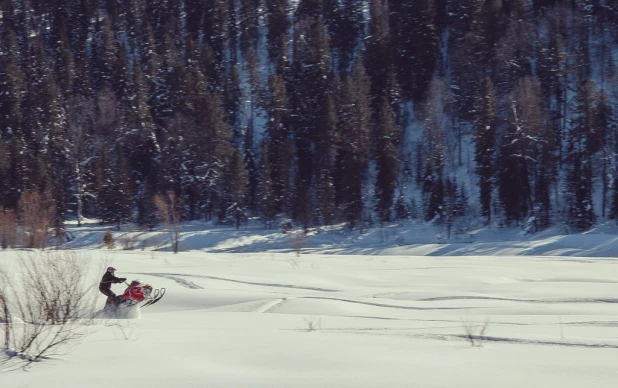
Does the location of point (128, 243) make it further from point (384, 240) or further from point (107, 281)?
point (107, 281)

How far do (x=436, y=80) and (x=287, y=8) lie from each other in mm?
23169

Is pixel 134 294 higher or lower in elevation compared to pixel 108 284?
lower

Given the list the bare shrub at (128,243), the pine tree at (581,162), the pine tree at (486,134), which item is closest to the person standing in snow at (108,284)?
the bare shrub at (128,243)

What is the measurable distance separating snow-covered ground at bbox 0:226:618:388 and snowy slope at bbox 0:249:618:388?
2cm

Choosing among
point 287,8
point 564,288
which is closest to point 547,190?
point 564,288

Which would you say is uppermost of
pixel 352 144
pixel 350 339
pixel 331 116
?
pixel 331 116

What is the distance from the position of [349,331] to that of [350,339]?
0.95 meters

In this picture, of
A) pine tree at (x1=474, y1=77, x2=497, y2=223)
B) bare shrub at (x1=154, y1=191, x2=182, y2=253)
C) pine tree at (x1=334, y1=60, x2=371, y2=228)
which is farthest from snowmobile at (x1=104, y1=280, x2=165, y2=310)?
pine tree at (x1=474, y1=77, x2=497, y2=223)

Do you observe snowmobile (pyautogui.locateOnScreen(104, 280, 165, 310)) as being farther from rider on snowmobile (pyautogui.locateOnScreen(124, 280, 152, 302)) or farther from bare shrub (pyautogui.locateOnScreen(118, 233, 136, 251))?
bare shrub (pyautogui.locateOnScreen(118, 233, 136, 251))

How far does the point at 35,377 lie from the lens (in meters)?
5.82

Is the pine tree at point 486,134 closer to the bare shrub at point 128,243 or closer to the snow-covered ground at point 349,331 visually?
the bare shrub at point 128,243

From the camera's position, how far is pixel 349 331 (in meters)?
8.45

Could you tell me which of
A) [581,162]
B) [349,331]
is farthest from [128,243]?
[581,162]

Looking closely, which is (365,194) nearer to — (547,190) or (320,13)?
(547,190)
